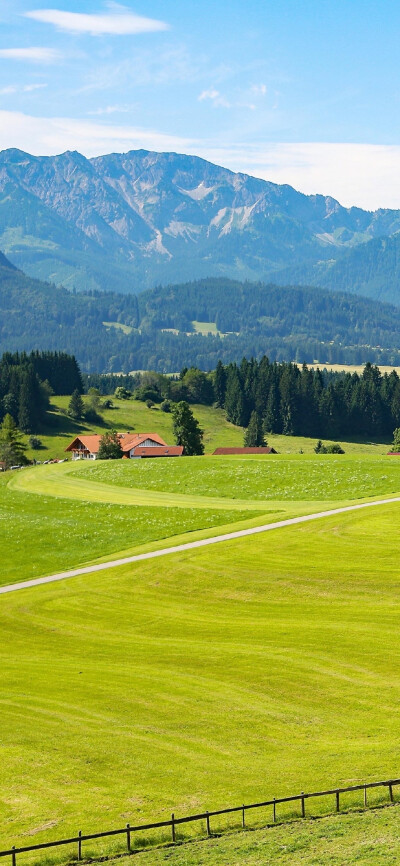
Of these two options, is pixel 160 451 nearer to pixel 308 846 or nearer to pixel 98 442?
pixel 98 442

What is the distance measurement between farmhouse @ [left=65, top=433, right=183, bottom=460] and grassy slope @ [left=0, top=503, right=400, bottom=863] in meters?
95.8

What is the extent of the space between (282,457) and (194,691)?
71.4 meters

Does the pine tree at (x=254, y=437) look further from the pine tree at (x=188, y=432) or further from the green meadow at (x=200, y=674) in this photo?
the green meadow at (x=200, y=674)

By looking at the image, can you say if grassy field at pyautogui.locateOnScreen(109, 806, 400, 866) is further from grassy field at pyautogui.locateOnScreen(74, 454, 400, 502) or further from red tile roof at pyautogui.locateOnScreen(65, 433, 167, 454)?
red tile roof at pyautogui.locateOnScreen(65, 433, 167, 454)

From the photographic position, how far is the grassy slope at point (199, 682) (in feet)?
105

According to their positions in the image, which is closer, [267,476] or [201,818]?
[201,818]

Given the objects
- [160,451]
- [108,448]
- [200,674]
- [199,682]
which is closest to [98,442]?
[160,451]

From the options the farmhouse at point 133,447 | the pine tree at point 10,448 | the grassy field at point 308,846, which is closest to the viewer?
the grassy field at point 308,846

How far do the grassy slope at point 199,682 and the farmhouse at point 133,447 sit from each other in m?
95.8

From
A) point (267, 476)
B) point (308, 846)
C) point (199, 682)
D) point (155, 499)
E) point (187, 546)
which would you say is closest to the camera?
point (308, 846)

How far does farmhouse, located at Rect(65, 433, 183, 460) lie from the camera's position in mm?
163250

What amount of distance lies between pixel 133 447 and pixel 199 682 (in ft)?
418

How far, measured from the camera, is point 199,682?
42250 mm

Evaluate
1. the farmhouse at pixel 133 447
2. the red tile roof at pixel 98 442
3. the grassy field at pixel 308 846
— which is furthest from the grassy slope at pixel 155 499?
the red tile roof at pixel 98 442
